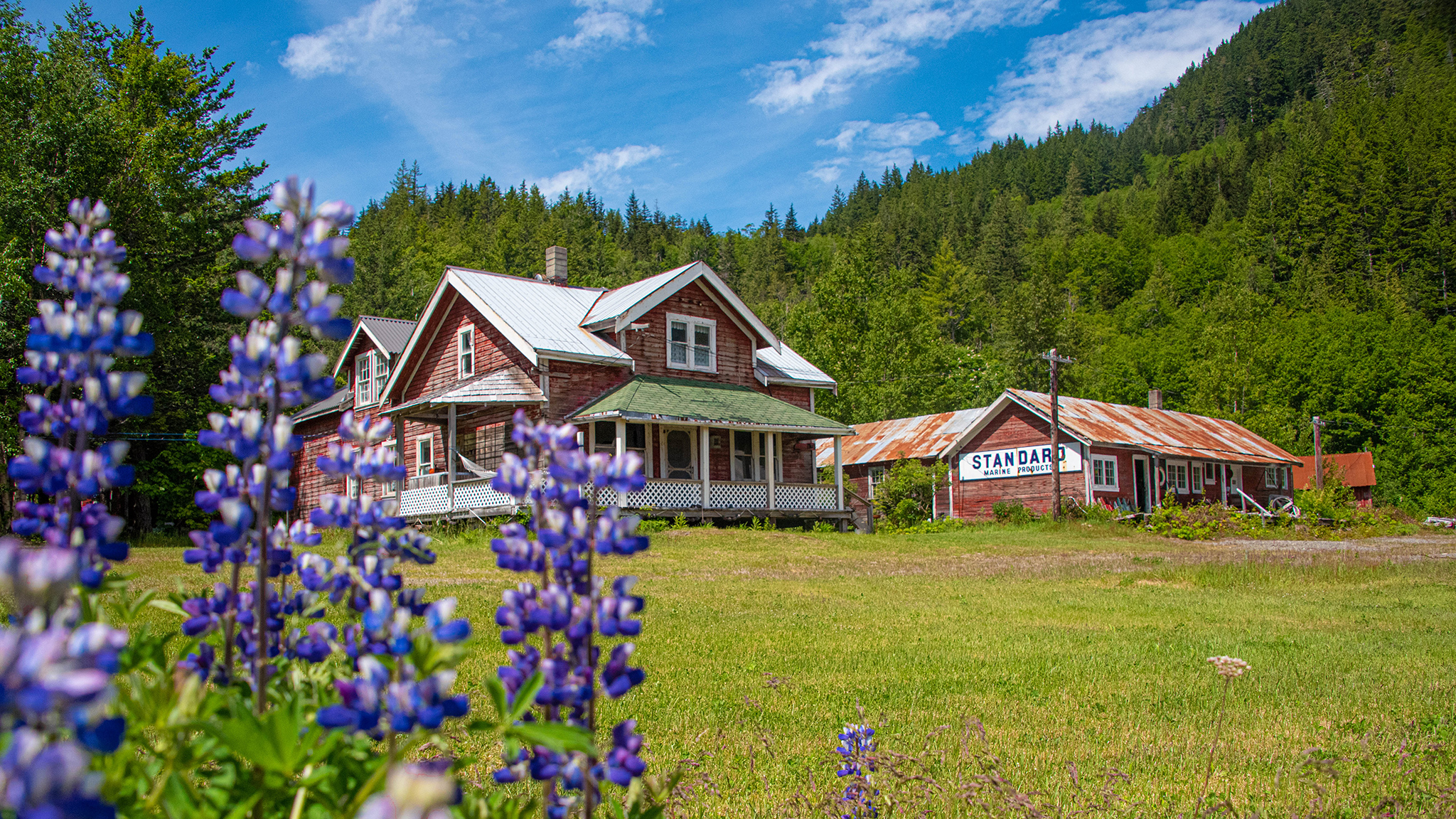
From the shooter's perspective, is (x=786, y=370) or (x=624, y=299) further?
(x=786, y=370)

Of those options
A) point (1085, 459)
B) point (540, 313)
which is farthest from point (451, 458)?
point (1085, 459)

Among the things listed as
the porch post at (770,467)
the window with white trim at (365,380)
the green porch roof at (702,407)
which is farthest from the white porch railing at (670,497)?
the window with white trim at (365,380)

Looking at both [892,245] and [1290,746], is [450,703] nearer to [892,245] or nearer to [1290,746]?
[1290,746]

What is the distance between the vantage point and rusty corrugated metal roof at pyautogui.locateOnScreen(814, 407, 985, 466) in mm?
Answer: 42156

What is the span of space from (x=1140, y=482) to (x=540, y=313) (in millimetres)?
27697

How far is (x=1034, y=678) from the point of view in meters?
8.55

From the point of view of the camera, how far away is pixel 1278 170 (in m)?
106

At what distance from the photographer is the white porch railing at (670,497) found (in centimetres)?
2547

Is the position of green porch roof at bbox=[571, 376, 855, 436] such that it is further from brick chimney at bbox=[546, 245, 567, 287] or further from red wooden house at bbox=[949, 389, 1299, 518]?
red wooden house at bbox=[949, 389, 1299, 518]

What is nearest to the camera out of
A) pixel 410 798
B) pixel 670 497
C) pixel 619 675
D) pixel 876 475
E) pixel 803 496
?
pixel 410 798

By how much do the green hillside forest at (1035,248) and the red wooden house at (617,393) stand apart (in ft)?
22.0

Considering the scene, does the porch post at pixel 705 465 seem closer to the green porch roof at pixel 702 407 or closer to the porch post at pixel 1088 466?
the green porch roof at pixel 702 407

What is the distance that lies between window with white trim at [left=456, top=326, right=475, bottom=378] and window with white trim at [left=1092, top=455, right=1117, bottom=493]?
24436 mm

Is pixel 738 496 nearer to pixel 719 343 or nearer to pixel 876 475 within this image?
pixel 719 343
